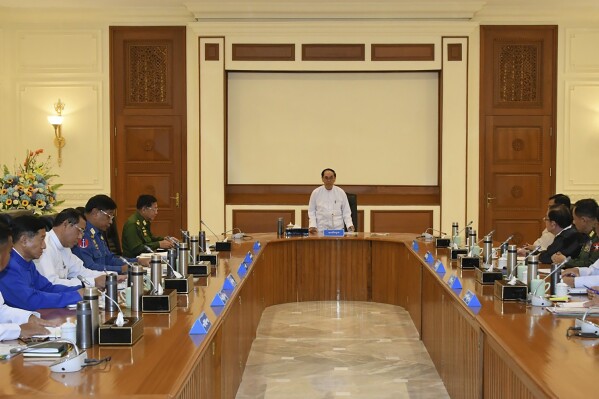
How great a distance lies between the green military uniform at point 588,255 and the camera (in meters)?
4.86

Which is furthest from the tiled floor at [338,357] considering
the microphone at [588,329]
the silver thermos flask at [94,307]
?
the silver thermos flask at [94,307]

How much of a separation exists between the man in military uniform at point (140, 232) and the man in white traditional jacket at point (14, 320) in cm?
294

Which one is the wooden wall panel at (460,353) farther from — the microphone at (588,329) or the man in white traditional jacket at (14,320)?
the man in white traditional jacket at (14,320)

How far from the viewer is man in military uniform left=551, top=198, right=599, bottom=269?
4711 mm

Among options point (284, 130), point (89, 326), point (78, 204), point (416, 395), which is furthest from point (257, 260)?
point (78, 204)

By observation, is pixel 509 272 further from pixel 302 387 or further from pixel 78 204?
pixel 78 204

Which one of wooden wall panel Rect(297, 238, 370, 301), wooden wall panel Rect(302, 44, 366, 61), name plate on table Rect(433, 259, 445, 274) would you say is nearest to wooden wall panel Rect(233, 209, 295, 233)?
wooden wall panel Rect(297, 238, 370, 301)

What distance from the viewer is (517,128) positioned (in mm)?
8750

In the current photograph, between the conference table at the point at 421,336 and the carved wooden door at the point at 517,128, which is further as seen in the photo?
the carved wooden door at the point at 517,128

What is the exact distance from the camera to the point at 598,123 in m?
8.71

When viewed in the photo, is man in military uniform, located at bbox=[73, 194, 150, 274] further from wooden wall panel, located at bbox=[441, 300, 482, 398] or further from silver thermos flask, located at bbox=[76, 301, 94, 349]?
silver thermos flask, located at bbox=[76, 301, 94, 349]

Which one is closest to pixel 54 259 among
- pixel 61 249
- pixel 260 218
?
pixel 61 249

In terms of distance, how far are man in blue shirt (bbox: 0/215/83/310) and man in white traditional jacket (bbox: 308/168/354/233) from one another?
14.4ft

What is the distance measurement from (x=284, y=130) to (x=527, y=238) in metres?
3.23
